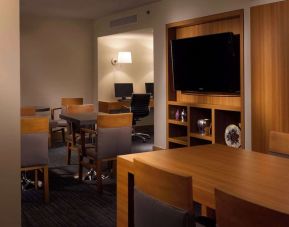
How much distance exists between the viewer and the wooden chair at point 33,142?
3.92 meters

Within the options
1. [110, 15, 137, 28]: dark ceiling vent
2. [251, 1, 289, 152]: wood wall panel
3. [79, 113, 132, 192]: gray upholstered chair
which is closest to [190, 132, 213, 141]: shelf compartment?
[251, 1, 289, 152]: wood wall panel

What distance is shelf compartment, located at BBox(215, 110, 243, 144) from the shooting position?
520cm

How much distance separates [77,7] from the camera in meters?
7.16

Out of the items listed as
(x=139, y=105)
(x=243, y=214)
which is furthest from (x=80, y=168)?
(x=243, y=214)

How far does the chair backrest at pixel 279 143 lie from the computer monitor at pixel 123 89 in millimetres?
6323

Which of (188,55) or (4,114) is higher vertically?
(188,55)

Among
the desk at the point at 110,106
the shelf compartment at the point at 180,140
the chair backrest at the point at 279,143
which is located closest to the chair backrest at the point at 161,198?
the chair backrest at the point at 279,143

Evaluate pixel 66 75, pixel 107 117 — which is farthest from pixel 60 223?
pixel 66 75

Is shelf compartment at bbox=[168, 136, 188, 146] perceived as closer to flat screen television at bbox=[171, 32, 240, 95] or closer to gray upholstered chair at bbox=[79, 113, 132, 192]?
flat screen television at bbox=[171, 32, 240, 95]

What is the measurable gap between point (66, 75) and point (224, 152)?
6.43 m

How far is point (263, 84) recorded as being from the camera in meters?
4.47

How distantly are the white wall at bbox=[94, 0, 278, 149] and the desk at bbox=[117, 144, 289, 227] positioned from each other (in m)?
2.20

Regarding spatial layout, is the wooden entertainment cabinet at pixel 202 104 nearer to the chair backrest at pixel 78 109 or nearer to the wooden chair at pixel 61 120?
the chair backrest at pixel 78 109

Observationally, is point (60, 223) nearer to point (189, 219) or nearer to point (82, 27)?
point (189, 219)
